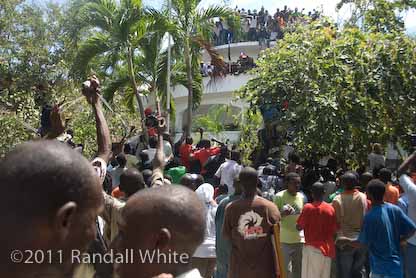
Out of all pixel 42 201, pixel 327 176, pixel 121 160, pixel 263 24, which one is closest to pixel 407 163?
pixel 327 176

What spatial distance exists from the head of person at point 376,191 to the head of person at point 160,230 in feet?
13.1

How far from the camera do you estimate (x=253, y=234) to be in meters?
5.37

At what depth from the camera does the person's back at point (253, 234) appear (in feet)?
17.6

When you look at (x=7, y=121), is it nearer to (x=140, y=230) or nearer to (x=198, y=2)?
(x=198, y=2)

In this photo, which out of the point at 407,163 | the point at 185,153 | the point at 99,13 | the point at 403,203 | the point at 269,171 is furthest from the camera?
the point at 99,13

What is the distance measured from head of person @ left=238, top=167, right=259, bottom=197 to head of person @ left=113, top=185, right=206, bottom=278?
10.5 feet

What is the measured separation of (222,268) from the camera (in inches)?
262

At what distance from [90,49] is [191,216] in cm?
1260

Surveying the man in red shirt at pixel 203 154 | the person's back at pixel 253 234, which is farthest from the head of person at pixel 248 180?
the man in red shirt at pixel 203 154

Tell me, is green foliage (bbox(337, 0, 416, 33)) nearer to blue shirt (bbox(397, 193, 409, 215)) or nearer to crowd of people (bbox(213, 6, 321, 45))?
blue shirt (bbox(397, 193, 409, 215))

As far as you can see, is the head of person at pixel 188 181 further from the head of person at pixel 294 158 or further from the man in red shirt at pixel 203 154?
the head of person at pixel 294 158

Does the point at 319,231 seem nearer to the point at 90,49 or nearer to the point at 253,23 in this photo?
the point at 90,49

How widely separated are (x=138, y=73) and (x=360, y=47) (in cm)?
651

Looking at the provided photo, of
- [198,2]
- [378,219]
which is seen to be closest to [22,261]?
[378,219]
